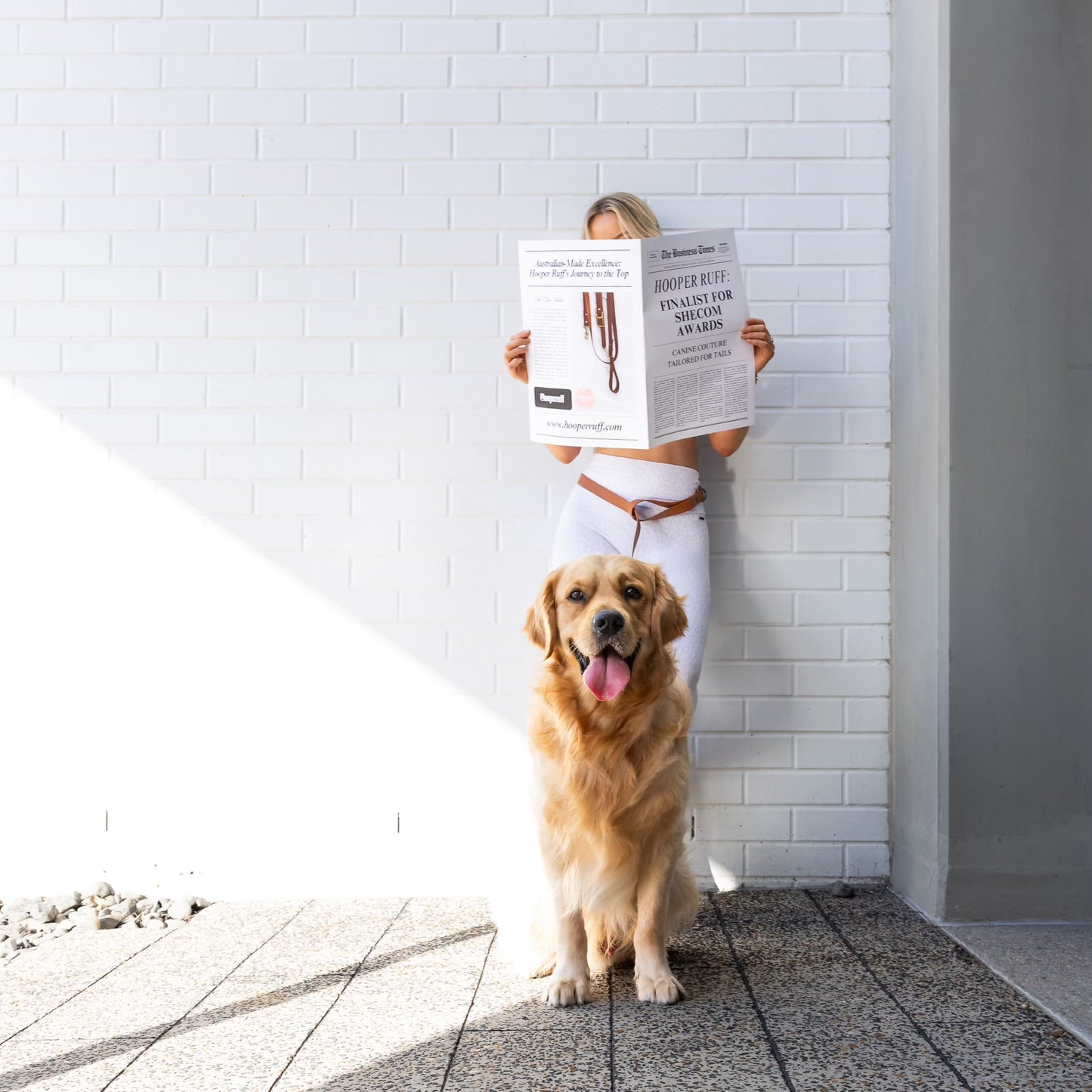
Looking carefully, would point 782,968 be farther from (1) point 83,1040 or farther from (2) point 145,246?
(2) point 145,246

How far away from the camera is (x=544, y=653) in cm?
233

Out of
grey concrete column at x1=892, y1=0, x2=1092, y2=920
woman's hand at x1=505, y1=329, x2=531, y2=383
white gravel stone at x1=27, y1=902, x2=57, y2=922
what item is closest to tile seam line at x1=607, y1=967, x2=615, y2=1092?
grey concrete column at x1=892, y1=0, x2=1092, y2=920

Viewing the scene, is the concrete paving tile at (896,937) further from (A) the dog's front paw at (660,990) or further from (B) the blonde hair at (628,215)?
(B) the blonde hair at (628,215)

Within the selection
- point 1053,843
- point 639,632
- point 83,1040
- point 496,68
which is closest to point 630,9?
point 496,68

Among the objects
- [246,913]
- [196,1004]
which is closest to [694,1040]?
[196,1004]

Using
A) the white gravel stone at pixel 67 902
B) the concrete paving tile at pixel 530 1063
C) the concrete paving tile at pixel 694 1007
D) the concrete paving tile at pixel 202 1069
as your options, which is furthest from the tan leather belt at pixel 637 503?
the white gravel stone at pixel 67 902

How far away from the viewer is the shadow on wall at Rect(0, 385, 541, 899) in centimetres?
314

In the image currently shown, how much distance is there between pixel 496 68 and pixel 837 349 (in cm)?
137

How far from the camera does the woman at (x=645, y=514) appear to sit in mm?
2900

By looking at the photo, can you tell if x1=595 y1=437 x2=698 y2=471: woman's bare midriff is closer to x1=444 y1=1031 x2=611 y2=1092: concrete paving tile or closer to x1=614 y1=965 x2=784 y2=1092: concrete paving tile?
x1=614 y1=965 x2=784 y2=1092: concrete paving tile

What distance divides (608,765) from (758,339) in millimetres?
1238

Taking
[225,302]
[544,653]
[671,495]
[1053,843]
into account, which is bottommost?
[1053,843]

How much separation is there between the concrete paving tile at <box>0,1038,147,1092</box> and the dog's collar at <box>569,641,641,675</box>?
1.15 m

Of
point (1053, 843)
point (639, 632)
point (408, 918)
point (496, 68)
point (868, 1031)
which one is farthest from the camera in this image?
point (496, 68)
